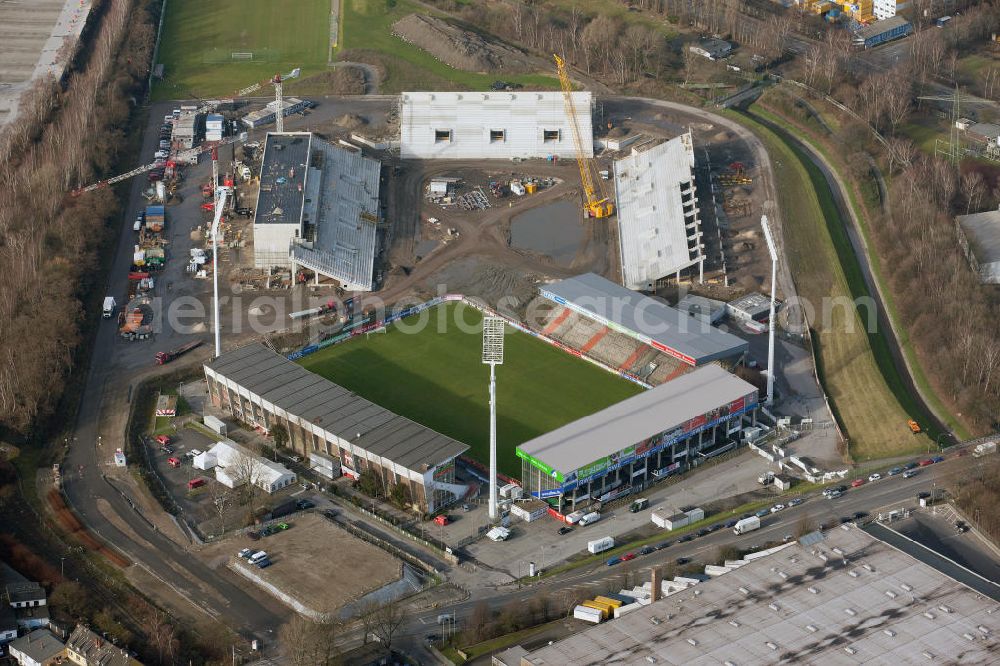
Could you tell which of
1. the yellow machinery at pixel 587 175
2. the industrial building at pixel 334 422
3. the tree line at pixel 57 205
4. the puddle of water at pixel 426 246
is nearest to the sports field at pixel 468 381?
the industrial building at pixel 334 422

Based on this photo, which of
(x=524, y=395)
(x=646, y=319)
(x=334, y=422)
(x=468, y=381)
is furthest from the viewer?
(x=646, y=319)

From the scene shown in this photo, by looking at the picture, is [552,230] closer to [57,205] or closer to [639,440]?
[639,440]

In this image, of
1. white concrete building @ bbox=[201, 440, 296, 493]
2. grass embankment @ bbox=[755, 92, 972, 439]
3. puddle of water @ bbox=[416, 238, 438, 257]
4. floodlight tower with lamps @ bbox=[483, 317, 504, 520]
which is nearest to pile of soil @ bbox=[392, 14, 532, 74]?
grass embankment @ bbox=[755, 92, 972, 439]

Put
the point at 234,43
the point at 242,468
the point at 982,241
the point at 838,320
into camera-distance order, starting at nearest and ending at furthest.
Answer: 1. the point at 242,468
2. the point at 838,320
3. the point at 982,241
4. the point at 234,43

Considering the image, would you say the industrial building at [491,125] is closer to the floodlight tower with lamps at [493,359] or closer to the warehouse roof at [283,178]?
the warehouse roof at [283,178]

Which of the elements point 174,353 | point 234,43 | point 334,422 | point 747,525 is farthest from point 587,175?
point 234,43

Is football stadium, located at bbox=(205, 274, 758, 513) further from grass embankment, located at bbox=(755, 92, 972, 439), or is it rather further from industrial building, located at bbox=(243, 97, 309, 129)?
industrial building, located at bbox=(243, 97, 309, 129)

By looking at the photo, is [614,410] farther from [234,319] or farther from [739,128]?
[739,128]
